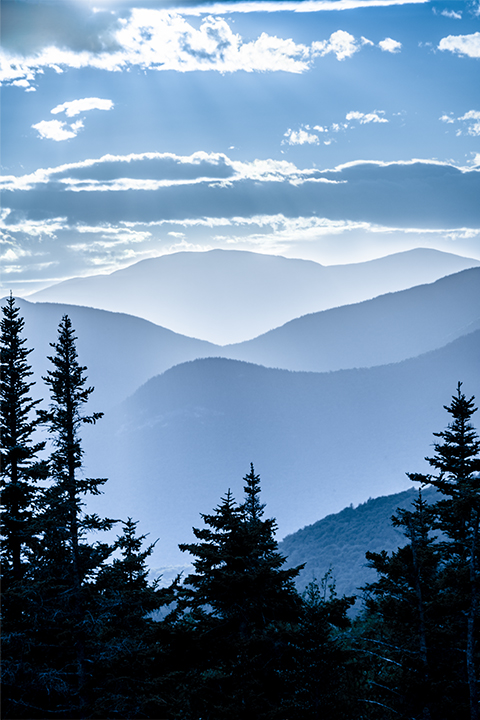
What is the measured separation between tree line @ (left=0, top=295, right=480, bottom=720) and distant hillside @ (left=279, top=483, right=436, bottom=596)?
291 feet

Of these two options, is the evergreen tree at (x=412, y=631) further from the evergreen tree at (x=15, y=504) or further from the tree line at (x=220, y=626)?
the evergreen tree at (x=15, y=504)

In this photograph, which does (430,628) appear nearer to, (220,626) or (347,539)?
(220,626)

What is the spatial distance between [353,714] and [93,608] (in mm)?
8386

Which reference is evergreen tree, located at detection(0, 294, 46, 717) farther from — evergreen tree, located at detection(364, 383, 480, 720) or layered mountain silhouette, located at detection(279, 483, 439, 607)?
layered mountain silhouette, located at detection(279, 483, 439, 607)

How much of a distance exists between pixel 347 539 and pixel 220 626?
120649mm

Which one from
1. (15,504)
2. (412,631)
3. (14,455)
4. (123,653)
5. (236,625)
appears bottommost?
(123,653)

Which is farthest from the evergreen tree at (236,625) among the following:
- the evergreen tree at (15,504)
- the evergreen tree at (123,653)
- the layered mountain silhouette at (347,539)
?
the layered mountain silhouette at (347,539)

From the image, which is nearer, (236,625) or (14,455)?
(236,625)

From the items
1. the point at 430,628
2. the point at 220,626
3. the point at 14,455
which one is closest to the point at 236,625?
the point at 220,626

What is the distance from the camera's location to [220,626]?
15422 mm

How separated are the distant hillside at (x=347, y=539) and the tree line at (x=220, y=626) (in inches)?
3488

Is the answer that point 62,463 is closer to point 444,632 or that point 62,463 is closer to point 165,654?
point 165,654

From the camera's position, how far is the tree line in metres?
14.9

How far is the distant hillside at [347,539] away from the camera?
11338 cm
